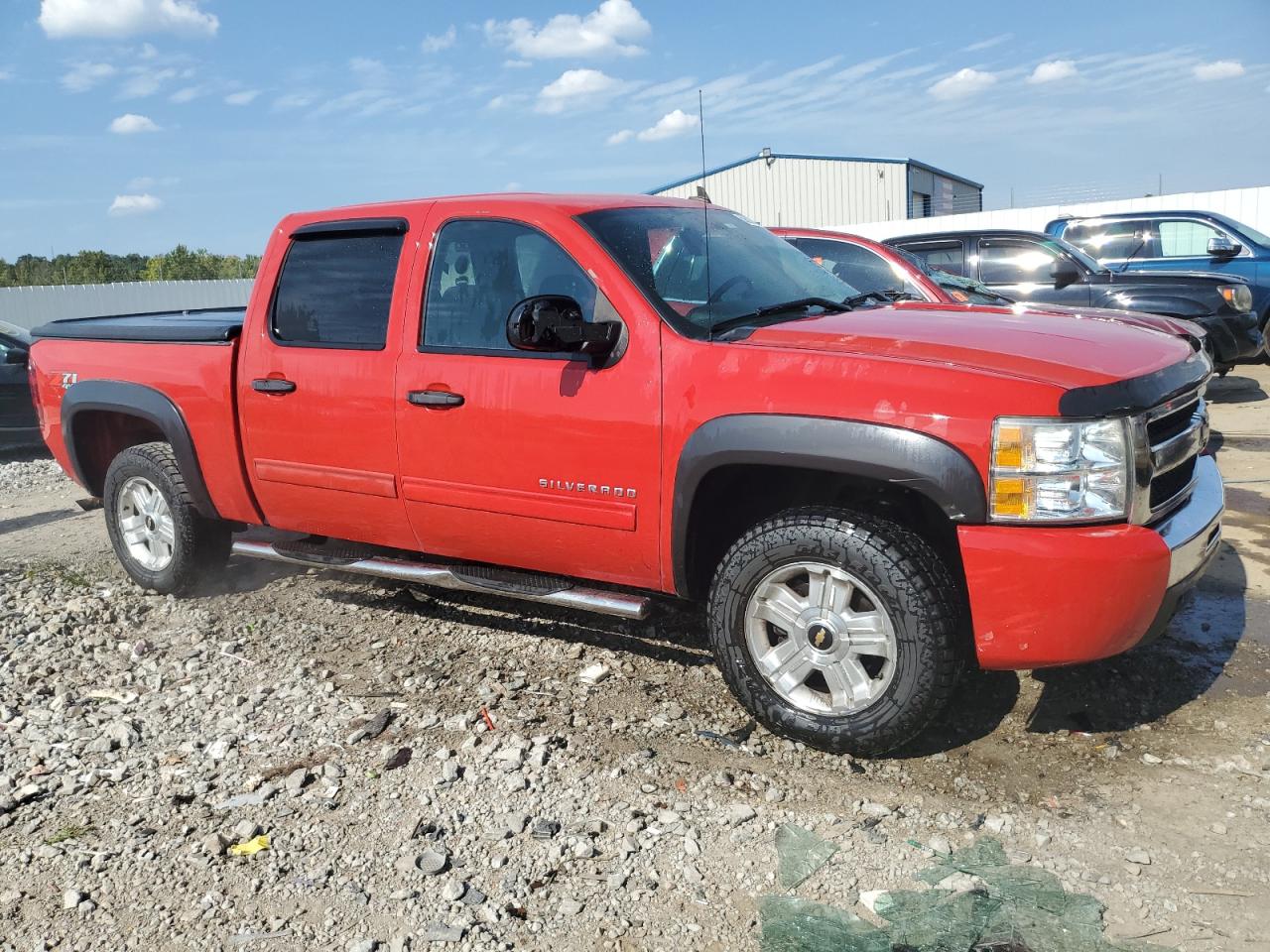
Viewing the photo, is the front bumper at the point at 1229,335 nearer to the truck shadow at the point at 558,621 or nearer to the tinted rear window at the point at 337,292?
the truck shadow at the point at 558,621

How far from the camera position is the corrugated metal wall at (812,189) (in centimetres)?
3112

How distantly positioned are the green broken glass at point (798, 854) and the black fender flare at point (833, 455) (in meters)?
1.00

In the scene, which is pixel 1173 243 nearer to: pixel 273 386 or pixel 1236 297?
pixel 1236 297

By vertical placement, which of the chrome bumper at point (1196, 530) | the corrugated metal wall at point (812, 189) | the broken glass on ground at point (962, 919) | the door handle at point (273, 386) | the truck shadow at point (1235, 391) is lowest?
the broken glass on ground at point (962, 919)

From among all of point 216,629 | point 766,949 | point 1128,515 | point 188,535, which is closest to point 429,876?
point 766,949

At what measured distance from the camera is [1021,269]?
32.7 ft

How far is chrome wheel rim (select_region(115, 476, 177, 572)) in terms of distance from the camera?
5332 mm

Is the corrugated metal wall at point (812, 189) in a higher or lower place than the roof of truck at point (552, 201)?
higher

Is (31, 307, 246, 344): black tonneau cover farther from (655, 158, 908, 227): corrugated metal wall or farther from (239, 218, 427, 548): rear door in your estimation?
(655, 158, 908, 227): corrugated metal wall

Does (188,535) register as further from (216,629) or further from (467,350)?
(467,350)

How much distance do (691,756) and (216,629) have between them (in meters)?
2.60

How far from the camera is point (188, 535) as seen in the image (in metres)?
5.16

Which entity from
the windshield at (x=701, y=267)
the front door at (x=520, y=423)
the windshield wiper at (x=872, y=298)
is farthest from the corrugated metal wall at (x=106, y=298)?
the windshield wiper at (x=872, y=298)

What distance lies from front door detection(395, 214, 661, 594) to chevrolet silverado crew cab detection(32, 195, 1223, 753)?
0.4 inches
